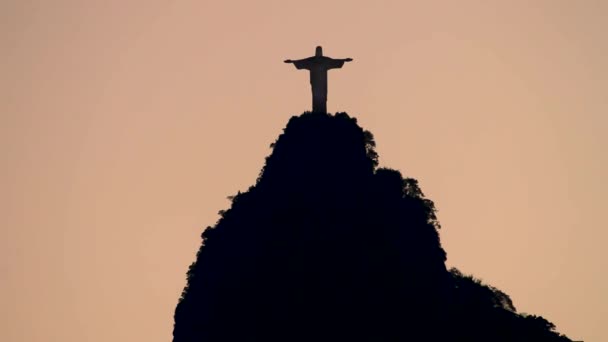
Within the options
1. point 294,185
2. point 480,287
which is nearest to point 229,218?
point 294,185

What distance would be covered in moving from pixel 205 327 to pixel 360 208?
44.8 ft

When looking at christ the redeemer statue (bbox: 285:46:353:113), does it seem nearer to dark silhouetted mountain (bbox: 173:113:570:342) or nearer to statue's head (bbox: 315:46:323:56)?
statue's head (bbox: 315:46:323:56)

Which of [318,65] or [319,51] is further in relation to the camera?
[319,51]

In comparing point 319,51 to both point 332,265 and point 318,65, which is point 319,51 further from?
point 332,265

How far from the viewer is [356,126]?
166750 millimetres

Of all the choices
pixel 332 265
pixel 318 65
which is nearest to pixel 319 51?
pixel 318 65

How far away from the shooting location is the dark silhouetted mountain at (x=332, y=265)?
158500 mm

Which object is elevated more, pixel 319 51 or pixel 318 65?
pixel 319 51

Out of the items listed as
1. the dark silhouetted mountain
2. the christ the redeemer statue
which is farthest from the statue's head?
the dark silhouetted mountain

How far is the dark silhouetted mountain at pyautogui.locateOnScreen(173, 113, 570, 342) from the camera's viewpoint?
520ft

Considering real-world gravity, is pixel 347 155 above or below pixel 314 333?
above

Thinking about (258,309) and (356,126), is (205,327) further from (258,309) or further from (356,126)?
(356,126)

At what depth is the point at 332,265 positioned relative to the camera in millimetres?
160000

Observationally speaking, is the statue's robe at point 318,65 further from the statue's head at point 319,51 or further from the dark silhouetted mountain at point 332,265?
the dark silhouetted mountain at point 332,265
